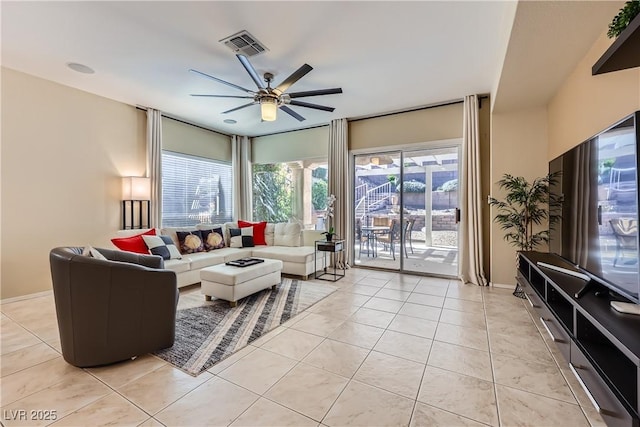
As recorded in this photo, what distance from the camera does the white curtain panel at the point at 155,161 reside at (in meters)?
4.79

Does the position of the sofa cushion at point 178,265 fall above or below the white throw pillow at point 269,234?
below

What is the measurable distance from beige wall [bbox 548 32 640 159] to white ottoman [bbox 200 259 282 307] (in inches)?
145

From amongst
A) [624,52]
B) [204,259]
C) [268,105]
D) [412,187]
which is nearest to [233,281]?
[204,259]

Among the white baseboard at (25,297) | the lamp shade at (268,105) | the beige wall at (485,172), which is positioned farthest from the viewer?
the beige wall at (485,172)

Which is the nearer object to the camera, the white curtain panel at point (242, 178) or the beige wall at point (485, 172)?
the beige wall at point (485, 172)

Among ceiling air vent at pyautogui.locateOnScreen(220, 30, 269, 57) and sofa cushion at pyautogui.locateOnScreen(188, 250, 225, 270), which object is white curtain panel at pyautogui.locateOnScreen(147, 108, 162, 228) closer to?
sofa cushion at pyautogui.locateOnScreen(188, 250, 225, 270)

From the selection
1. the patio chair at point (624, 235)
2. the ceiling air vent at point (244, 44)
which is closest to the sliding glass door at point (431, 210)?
the patio chair at point (624, 235)

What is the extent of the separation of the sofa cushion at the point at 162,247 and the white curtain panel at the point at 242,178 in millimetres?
2403

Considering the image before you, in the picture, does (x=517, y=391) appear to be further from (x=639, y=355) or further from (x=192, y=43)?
(x=192, y=43)

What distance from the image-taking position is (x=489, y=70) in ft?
11.5

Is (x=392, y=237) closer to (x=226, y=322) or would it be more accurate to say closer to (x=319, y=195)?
(x=319, y=195)

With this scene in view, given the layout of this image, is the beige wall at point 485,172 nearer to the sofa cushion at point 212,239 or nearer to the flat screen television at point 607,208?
the flat screen television at point 607,208

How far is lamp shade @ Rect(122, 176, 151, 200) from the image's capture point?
4.43m

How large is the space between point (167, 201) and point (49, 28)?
3.08 m
